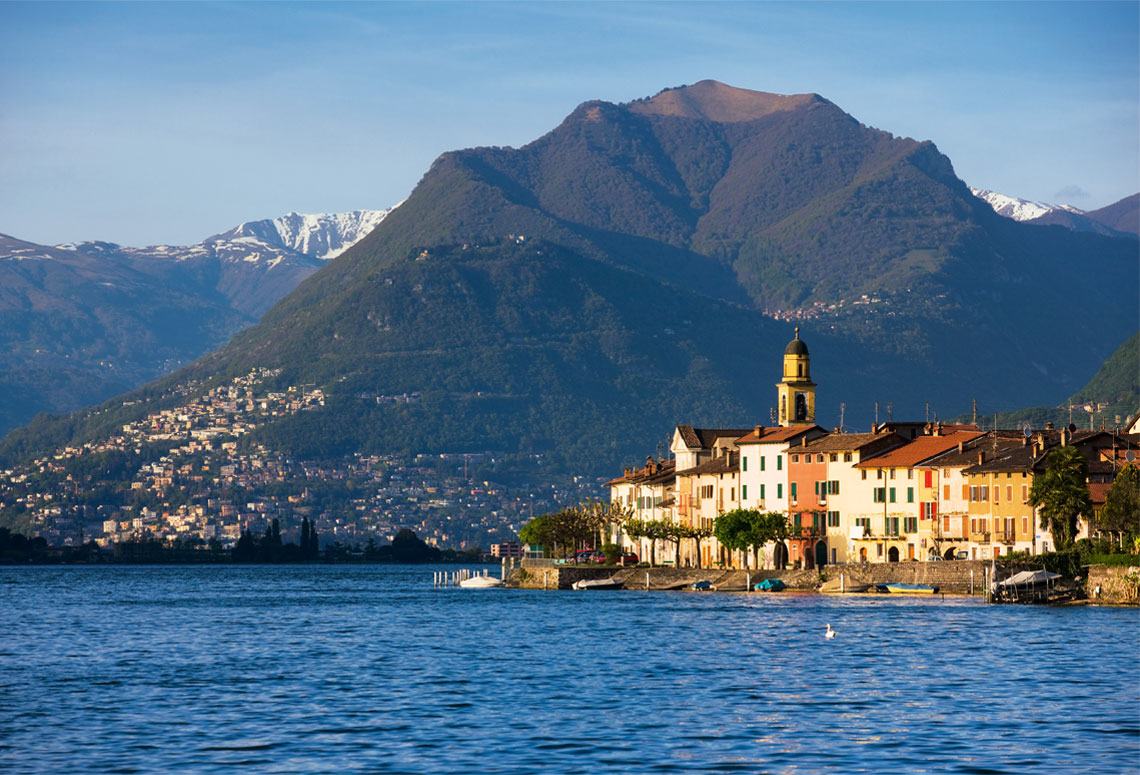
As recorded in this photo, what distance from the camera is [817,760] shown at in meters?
46.8

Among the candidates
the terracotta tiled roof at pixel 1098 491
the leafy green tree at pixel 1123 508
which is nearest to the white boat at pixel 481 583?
the terracotta tiled roof at pixel 1098 491

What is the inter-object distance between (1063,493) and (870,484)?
87.3ft

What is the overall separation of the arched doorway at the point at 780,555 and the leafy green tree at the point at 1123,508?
39720 millimetres

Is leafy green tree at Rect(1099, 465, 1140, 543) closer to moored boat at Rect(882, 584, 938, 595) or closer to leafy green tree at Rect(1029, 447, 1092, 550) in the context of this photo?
leafy green tree at Rect(1029, 447, 1092, 550)

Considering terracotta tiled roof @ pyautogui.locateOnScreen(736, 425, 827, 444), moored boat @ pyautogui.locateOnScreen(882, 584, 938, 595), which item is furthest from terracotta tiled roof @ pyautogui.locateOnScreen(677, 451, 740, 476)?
moored boat @ pyautogui.locateOnScreen(882, 584, 938, 595)

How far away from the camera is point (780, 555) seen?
15162 centimetres

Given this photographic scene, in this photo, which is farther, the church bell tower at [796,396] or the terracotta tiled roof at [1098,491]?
the church bell tower at [796,396]

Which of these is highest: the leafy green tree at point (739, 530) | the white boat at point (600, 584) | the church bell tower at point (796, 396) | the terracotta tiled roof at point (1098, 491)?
the church bell tower at point (796, 396)

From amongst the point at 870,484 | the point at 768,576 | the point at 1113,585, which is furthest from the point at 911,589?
the point at 1113,585

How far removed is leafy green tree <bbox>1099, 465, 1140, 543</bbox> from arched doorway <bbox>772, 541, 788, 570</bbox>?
39720 millimetres

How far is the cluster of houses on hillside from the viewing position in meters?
133

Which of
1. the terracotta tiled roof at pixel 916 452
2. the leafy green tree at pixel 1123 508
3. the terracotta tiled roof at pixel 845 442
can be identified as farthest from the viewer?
the terracotta tiled roof at pixel 845 442

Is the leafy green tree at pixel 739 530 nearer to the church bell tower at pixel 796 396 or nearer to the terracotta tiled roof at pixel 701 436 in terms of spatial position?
the church bell tower at pixel 796 396

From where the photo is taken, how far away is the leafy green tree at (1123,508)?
111750 mm
